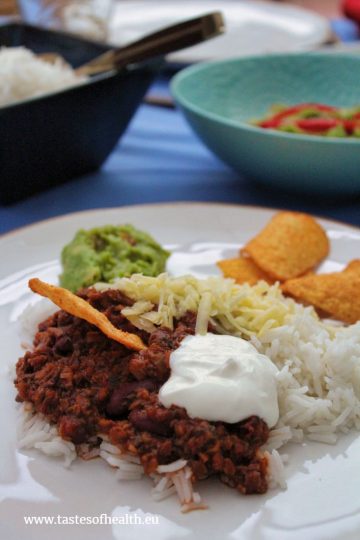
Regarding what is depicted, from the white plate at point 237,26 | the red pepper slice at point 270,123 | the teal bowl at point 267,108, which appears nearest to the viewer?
the teal bowl at point 267,108

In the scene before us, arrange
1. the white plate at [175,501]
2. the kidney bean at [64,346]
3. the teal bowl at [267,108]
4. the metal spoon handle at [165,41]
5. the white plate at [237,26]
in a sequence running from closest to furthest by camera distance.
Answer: the white plate at [175,501]
the kidney bean at [64,346]
the teal bowl at [267,108]
the metal spoon handle at [165,41]
the white plate at [237,26]

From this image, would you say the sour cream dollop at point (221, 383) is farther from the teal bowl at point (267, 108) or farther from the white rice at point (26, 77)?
the white rice at point (26, 77)

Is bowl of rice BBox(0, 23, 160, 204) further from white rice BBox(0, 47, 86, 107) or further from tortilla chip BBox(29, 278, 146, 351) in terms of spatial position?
tortilla chip BBox(29, 278, 146, 351)

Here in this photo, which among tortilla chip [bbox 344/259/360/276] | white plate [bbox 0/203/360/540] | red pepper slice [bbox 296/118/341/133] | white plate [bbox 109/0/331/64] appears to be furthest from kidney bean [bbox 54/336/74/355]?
white plate [bbox 109/0/331/64]

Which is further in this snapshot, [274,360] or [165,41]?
[165,41]

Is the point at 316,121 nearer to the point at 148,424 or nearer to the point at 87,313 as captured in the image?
the point at 87,313

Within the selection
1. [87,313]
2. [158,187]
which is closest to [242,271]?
[87,313]

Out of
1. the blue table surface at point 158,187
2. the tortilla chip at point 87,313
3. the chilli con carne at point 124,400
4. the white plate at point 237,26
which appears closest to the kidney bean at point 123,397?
the chilli con carne at point 124,400
